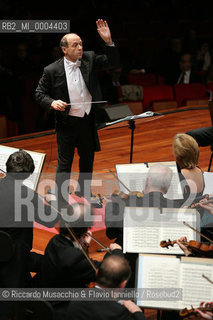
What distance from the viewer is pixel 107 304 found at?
170cm

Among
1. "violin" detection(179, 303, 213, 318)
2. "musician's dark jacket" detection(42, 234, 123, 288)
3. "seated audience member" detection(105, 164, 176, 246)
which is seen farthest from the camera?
"seated audience member" detection(105, 164, 176, 246)

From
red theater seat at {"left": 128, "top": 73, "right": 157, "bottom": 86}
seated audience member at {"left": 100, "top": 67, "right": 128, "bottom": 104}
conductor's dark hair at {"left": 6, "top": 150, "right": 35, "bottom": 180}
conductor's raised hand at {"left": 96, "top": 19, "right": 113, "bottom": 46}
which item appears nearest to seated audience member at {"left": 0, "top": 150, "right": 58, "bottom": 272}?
→ conductor's dark hair at {"left": 6, "top": 150, "right": 35, "bottom": 180}

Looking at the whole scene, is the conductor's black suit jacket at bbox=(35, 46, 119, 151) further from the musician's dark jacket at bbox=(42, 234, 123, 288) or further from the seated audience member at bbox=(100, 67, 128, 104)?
the seated audience member at bbox=(100, 67, 128, 104)

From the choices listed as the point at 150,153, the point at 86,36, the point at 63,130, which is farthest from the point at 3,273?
the point at 86,36

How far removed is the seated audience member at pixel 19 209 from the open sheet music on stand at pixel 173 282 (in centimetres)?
58

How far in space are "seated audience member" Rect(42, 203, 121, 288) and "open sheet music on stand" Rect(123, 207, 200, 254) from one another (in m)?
0.21

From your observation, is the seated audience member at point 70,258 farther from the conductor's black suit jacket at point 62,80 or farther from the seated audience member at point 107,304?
the conductor's black suit jacket at point 62,80

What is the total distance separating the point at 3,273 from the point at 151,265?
2.17ft

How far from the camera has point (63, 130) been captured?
3098mm

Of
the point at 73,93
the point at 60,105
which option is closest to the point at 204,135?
the point at 73,93

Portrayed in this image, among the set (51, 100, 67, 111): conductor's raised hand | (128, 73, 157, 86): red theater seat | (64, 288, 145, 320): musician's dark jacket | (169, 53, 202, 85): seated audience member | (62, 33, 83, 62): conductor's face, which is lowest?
(64, 288, 145, 320): musician's dark jacket

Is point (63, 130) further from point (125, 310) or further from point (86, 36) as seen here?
point (86, 36)

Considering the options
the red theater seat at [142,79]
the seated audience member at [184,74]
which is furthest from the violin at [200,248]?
the seated audience member at [184,74]

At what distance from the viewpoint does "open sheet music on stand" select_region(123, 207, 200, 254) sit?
7.29 ft
